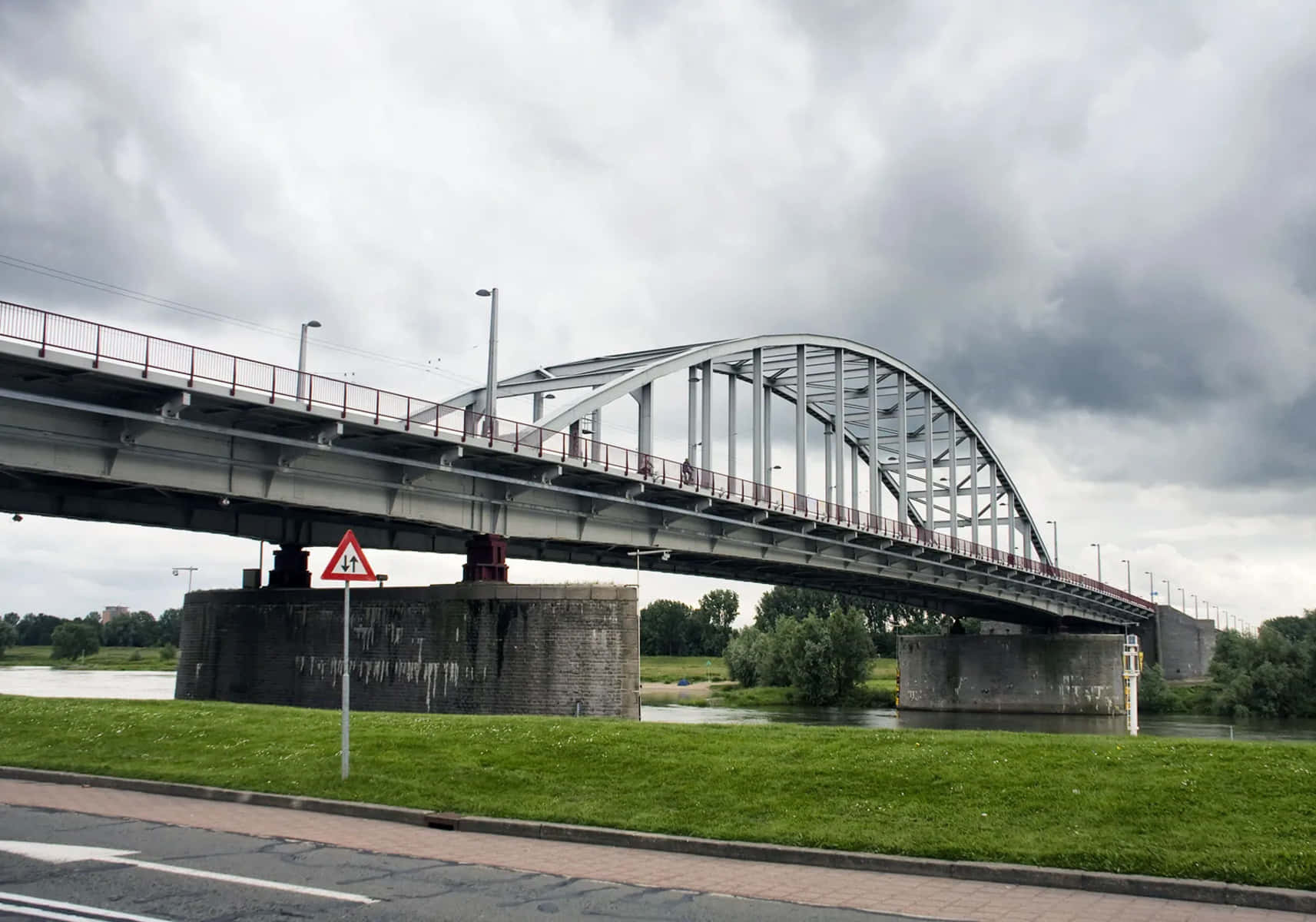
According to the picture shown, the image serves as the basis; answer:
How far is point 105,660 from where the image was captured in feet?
431

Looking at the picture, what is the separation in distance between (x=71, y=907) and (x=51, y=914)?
30 centimetres

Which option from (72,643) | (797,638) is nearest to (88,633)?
(72,643)

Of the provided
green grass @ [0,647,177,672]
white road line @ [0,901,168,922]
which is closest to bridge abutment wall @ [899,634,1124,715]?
green grass @ [0,647,177,672]

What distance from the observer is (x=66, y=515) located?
97.0 ft

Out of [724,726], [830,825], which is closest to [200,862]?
[830,825]

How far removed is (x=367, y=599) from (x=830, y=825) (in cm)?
2459

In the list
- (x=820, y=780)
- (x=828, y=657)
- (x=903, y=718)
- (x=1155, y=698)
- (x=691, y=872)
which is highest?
(x=820, y=780)

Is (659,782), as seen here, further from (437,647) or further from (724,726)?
(437,647)

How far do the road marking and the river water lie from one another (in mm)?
43564

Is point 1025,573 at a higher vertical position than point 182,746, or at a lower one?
higher

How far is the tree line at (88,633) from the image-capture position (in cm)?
13450

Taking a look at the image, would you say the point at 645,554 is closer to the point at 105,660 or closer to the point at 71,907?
the point at 71,907

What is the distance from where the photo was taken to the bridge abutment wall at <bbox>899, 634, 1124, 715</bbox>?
76.1m

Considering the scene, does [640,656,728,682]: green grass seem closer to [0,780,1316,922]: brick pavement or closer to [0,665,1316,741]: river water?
[0,665,1316,741]: river water
